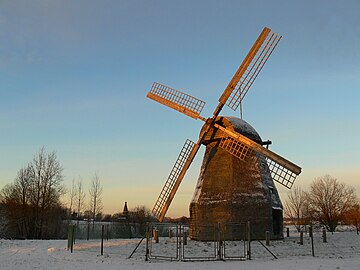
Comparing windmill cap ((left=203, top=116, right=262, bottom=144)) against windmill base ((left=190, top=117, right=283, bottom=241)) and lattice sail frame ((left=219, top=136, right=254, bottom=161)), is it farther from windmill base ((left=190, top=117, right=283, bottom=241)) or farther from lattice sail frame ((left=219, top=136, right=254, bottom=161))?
lattice sail frame ((left=219, top=136, right=254, bottom=161))

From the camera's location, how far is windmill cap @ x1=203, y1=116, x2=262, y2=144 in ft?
72.8

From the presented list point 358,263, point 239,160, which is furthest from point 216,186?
point 358,263

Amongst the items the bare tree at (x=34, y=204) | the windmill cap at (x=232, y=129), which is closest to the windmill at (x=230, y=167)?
the windmill cap at (x=232, y=129)

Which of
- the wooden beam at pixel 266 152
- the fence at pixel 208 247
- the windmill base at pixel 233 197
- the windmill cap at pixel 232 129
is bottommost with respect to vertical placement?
the fence at pixel 208 247

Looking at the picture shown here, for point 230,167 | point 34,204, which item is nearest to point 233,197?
point 230,167

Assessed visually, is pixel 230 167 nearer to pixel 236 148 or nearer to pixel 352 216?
pixel 236 148

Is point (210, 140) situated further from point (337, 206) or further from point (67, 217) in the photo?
point (67, 217)

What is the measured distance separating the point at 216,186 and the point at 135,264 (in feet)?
30.0

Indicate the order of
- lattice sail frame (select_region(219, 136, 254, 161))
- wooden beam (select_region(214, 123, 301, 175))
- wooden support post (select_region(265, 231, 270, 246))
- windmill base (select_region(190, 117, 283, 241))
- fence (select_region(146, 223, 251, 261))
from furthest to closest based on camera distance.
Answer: lattice sail frame (select_region(219, 136, 254, 161)) < windmill base (select_region(190, 117, 283, 241)) < wooden support post (select_region(265, 231, 270, 246)) < wooden beam (select_region(214, 123, 301, 175)) < fence (select_region(146, 223, 251, 261))

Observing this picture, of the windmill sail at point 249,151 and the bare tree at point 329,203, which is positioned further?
the bare tree at point 329,203

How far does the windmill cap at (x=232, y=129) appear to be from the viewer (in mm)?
22188

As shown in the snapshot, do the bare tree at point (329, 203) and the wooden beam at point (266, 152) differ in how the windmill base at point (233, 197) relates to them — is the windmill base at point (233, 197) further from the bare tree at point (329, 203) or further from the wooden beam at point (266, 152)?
the bare tree at point (329, 203)

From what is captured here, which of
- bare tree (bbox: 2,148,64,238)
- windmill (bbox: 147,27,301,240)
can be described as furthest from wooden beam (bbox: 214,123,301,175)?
bare tree (bbox: 2,148,64,238)

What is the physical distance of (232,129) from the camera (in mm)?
21797
